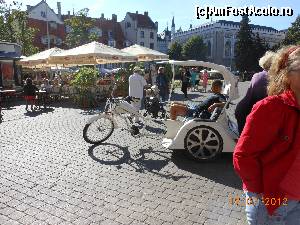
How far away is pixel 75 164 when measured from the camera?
6090 mm

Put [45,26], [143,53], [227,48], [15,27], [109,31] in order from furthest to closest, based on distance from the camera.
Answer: [227,48] < [109,31] < [45,26] < [15,27] < [143,53]

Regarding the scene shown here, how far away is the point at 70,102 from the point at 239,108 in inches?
496

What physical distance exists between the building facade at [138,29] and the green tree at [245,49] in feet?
75.7

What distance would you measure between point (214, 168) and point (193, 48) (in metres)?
63.6

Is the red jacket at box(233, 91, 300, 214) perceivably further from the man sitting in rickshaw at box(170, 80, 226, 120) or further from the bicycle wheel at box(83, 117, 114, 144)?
the bicycle wheel at box(83, 117, 114, 144)

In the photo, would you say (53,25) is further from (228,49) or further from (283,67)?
(283,67)

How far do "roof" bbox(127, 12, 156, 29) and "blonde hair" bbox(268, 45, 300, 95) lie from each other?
7023cm

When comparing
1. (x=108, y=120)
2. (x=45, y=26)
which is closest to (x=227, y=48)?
(x=45, y=26)

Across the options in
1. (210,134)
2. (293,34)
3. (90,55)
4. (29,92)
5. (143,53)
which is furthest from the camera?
(293,34)

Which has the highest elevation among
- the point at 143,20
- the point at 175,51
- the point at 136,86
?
the point at 143,20

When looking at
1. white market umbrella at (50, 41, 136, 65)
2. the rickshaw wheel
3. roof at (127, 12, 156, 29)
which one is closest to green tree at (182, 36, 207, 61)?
roof at (127, 12, 156, 29)

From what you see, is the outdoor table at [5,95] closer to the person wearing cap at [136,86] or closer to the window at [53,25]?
the person wearing cap at [136,86]

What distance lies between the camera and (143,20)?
71.6 meters

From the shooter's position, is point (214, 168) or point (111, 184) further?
point (214, 168)
